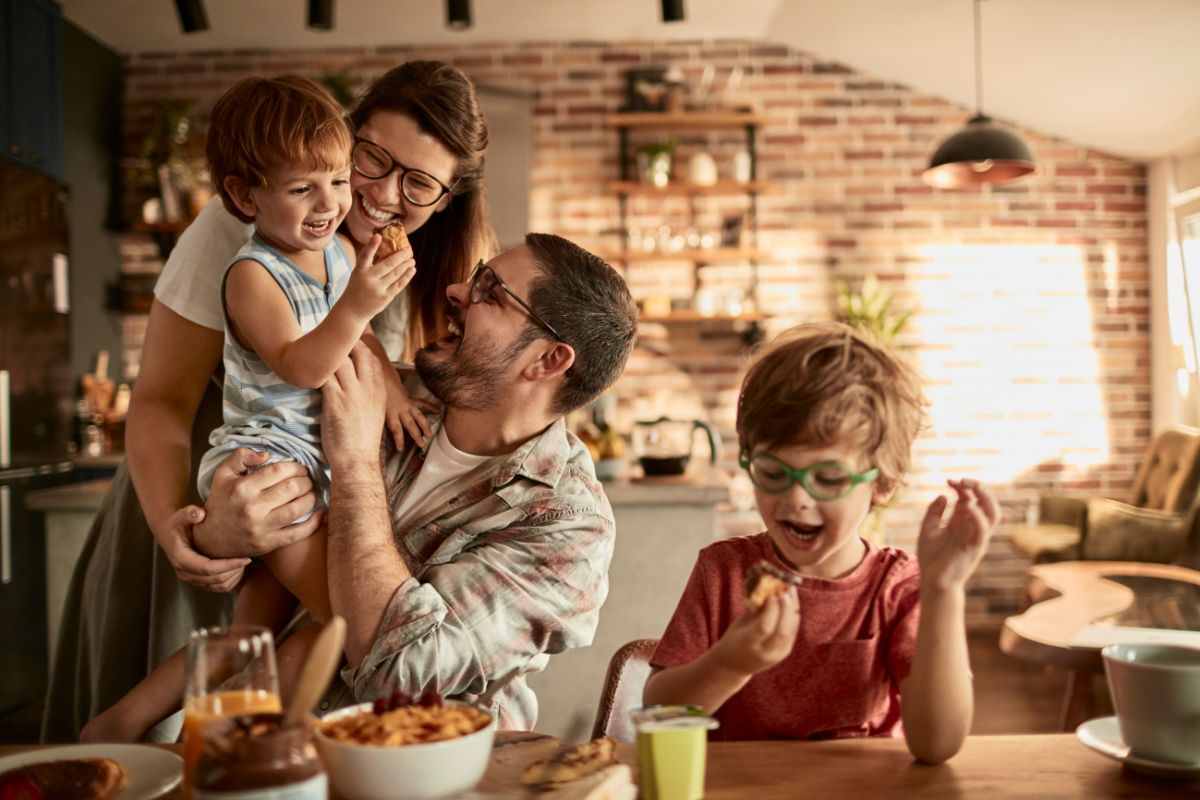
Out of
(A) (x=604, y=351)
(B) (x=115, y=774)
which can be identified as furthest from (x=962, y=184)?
(B) (x=115, y=774)

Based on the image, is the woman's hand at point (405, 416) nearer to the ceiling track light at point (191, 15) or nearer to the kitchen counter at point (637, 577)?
the kitchen counter at point (637, 577)

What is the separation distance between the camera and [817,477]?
3.75 ft

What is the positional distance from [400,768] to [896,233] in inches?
227

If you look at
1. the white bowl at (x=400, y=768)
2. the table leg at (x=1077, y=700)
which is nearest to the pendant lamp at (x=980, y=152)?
the table leg at (x=1077, y=700)

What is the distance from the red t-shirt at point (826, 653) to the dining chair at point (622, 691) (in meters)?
0.14

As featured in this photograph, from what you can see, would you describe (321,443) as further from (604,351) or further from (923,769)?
(923,769)

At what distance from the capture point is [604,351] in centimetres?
168

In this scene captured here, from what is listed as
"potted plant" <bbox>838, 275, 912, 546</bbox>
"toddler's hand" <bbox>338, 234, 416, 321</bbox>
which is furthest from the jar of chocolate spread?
"potted plant" <bbox>838, 275, 912, 546</bbox>

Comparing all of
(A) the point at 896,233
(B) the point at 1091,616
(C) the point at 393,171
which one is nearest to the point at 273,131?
(C) the point at 393,171

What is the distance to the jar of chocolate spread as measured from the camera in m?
0.81

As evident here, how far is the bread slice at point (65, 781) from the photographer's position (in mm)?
964

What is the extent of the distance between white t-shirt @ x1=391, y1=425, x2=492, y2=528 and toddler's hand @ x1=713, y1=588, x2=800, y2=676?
26.7 inches

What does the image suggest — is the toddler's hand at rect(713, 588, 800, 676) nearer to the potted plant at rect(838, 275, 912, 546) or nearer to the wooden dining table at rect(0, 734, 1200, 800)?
the wooden dining table at rect(0, 734, 1200, 800)

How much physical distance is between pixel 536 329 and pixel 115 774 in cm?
84
